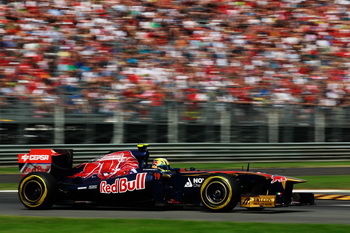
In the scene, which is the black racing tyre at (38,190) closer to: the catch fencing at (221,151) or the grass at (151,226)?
the grass at (151,226)

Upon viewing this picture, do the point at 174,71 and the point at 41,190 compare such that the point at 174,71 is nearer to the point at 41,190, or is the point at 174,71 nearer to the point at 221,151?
the point at 221,151

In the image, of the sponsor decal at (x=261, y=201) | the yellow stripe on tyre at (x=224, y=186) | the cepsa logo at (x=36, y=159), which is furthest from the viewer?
the cepsa logo at (x=36, y=159)

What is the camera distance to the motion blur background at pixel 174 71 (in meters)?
16.2

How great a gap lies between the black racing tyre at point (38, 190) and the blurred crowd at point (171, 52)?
6.40 meters

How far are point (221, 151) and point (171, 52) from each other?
3668 mm

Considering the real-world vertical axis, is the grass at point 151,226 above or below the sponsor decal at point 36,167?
below

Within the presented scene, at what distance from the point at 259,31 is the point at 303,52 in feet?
5.30

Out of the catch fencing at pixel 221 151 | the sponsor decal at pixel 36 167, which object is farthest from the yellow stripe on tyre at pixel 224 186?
the catch fencing at pixel 221 151

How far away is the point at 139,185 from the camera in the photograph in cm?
892

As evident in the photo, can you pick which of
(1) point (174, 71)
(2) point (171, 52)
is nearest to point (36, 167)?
(1) point (174, 71)

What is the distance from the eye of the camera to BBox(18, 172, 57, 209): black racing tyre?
30.9ft

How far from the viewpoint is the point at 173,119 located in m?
16.3

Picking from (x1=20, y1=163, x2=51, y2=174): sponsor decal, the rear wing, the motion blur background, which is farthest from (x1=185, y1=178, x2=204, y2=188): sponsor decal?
the motion blur background

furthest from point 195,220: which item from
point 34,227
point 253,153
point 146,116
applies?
point 253,153
